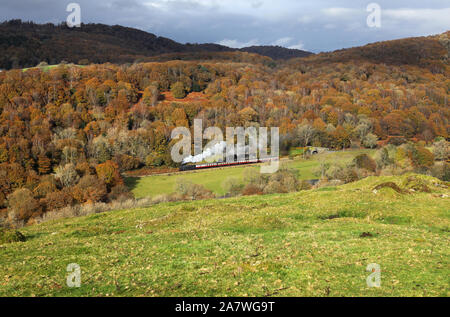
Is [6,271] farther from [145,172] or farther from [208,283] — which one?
[145,172]

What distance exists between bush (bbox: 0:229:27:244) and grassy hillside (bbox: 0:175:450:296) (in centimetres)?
132

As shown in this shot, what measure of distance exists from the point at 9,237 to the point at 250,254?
13821 millimetres

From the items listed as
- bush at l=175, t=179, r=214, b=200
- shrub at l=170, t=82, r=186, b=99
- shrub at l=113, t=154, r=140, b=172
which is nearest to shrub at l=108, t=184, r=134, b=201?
bush at l=175, t=179, r=214, b=200

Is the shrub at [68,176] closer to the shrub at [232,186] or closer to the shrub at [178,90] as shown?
the shrub at [232,186]

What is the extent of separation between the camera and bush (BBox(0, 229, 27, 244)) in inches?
816

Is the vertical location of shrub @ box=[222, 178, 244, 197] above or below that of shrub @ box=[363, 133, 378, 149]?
below

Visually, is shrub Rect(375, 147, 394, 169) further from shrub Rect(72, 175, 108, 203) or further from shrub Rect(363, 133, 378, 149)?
shrub Rect(72, 175, 108, 203)

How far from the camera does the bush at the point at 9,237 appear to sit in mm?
20727

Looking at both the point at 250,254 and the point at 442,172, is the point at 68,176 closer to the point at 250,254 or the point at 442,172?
the point at 250,254

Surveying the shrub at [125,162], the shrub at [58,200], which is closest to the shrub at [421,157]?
the shrub at [125,162]

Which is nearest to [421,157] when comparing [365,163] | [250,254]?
[365,163]

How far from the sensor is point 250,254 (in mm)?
15664
